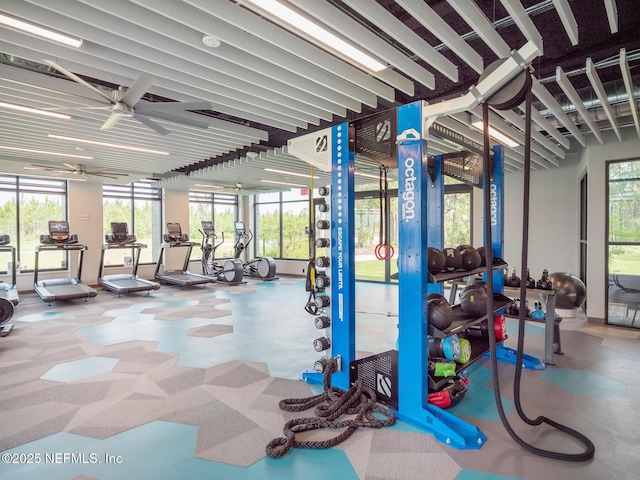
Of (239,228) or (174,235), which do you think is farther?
(239,228)

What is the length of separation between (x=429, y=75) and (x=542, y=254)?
6.62 metres

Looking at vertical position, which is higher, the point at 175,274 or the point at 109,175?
the point at 109,175

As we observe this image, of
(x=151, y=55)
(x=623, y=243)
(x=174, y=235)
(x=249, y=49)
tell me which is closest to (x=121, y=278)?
(x=174, y=235)

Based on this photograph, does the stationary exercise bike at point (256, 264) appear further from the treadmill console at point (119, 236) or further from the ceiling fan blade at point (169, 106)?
the ceiling fan blade at point (169, 106)

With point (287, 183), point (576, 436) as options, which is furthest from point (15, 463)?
point (287, 183)

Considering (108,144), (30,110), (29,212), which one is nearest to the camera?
(30,110)

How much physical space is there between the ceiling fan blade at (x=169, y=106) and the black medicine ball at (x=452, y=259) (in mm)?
3405

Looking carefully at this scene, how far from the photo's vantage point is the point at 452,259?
3.38 metres

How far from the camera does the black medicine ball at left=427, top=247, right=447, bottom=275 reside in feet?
10.3

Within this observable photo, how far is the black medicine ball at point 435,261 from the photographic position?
3.15 meters

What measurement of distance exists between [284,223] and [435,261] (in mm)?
11116

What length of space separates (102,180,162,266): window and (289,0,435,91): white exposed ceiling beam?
10.3 meters

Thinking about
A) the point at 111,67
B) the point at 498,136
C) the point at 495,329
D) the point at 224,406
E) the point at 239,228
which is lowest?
the point at 224,406

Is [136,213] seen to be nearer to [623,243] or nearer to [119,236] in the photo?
[119,236]
